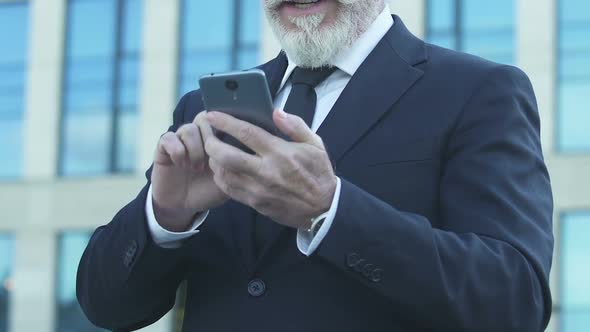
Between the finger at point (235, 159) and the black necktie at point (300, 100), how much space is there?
436 mm

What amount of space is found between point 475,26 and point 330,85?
16614mm

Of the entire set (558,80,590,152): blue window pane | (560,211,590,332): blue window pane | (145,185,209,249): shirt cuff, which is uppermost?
(145,185,209,249): shirt cuff

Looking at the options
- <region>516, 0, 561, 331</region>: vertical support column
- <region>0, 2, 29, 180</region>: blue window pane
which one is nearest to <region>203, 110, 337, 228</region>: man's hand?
<region>516, 0, 561, 331</region>: vertical support column

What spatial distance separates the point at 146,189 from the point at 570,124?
54.8 feet

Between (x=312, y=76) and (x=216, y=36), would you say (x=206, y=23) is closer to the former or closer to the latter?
(x=216, y=36)

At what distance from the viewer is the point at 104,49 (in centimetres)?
2058

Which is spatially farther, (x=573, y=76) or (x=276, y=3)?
(x=573, y=76)

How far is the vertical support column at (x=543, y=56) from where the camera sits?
18.2 meters

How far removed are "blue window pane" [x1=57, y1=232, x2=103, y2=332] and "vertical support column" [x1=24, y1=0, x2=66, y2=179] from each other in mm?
1311

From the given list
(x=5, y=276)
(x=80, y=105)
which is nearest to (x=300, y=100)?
(x=80, y=105)

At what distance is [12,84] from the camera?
2086 cm

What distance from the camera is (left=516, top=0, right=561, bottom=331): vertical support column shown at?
1820 cm

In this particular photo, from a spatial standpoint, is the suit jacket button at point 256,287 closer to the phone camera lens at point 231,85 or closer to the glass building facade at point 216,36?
the phone camera lens at point 231,85

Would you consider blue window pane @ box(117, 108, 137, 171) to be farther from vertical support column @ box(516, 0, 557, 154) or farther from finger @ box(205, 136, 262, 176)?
finger @ box(205, 136, 262, 176)
